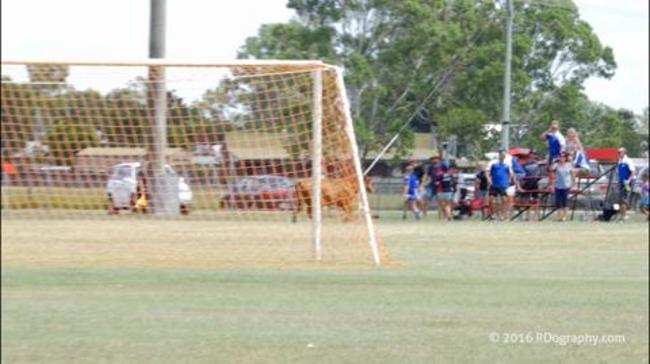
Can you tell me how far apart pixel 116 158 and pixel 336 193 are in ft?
8.12

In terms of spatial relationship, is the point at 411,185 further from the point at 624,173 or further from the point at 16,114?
the point at 16,114

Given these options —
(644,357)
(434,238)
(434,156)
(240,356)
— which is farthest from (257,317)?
(434,238)

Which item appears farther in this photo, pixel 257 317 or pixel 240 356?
pixel 257 317

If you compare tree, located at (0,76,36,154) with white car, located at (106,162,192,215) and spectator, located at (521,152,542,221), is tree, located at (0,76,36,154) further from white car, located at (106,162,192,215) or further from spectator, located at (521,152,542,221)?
spectator, located at (521,152,542,221)

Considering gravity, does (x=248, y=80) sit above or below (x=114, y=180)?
above

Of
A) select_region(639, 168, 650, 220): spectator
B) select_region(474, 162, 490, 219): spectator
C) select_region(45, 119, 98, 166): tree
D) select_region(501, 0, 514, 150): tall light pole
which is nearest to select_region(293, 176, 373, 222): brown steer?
select_region(45, 119, 98, 166): tree

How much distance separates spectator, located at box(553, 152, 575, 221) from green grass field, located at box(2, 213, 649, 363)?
789 millimetres

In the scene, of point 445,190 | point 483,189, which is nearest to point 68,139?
point 445,190

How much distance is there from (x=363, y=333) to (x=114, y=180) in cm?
449

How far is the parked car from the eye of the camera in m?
13.3

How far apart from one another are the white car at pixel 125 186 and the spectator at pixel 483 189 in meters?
6.18

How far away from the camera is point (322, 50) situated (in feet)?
36.4

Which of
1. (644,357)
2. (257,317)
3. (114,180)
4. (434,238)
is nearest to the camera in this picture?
(644,357)

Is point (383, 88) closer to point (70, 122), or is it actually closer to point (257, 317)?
point (257, 317)
